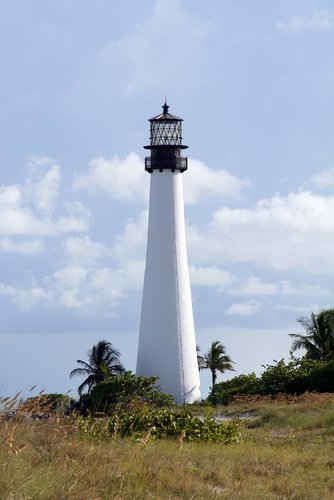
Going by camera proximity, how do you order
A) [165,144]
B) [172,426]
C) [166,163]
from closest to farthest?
1. [172,426]
2. [166,163]
3. [165,144]

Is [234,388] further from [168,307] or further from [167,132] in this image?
[167,132]

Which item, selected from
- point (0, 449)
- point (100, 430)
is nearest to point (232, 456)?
point (100, 430)

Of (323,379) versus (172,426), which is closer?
(172,426)

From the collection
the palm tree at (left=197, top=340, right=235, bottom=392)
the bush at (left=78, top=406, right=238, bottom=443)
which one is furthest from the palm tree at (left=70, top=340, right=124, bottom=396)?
the bush at (left=78, top=406, right=238, bottom=443)

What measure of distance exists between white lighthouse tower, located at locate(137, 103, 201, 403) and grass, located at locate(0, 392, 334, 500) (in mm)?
23082

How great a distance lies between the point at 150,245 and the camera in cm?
3956

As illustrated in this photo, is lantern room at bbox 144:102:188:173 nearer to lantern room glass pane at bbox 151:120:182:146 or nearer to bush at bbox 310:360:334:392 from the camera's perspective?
lantern room glass pane at bbox 151:120:182:146

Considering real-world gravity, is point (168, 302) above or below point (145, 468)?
above

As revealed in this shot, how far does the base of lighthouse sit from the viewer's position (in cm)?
3878

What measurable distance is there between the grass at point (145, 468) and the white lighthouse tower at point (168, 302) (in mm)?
23082

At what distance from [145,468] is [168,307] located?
95.0ft

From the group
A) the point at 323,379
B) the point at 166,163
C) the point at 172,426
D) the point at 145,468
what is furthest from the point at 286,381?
the point at 145,468

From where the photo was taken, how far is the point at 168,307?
38.8 metres

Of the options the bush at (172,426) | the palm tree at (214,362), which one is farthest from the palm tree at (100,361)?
the bush at (172,426)
